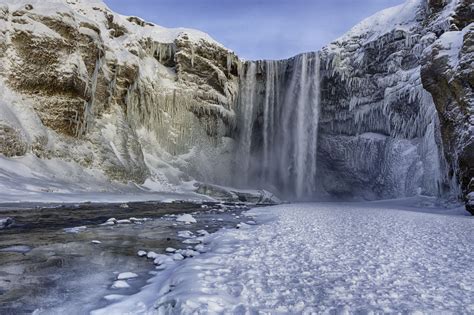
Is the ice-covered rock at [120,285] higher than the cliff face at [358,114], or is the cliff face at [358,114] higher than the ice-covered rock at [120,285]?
the cliff face at [358,114]

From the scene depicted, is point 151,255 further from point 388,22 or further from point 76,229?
point 388,22

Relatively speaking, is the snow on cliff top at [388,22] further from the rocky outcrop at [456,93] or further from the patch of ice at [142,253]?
the patch of ice at [142,253]

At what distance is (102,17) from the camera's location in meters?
32.3

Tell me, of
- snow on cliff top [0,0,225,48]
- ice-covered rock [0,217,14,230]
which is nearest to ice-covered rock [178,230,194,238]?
ice-covered rock [0,217,14,230]

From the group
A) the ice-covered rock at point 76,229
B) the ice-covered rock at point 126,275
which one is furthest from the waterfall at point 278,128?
the ice-covered rock at point 126,275

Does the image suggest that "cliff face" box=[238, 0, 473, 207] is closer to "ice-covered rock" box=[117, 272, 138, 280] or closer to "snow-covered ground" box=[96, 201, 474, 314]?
"snow-covered ground" box=[96, 201, 474, 314]

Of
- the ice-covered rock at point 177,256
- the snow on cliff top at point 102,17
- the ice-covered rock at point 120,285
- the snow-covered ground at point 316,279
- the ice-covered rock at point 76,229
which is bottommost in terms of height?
the ice-covered rock at point 76,229

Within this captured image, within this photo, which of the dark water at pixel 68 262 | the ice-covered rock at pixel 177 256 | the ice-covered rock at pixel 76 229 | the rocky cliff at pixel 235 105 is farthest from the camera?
the rocky cliff at pixel 235 105

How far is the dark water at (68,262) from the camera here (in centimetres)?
353

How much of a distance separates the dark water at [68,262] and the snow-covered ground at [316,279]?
50cm

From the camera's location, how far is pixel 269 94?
38250 millimetres

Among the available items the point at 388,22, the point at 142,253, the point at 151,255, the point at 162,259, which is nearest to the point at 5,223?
the point at 142,253

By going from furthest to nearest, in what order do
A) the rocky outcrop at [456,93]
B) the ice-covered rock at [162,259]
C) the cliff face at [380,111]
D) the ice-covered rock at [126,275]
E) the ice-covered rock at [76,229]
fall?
the cliff face at [380,111] < the rocky outcrop at [456,93] < the ice-covered rock at [76,229] < the ice-covered rock at [162,259] < the ice-covered rock at [126,275]

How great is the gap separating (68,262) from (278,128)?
35210mm
